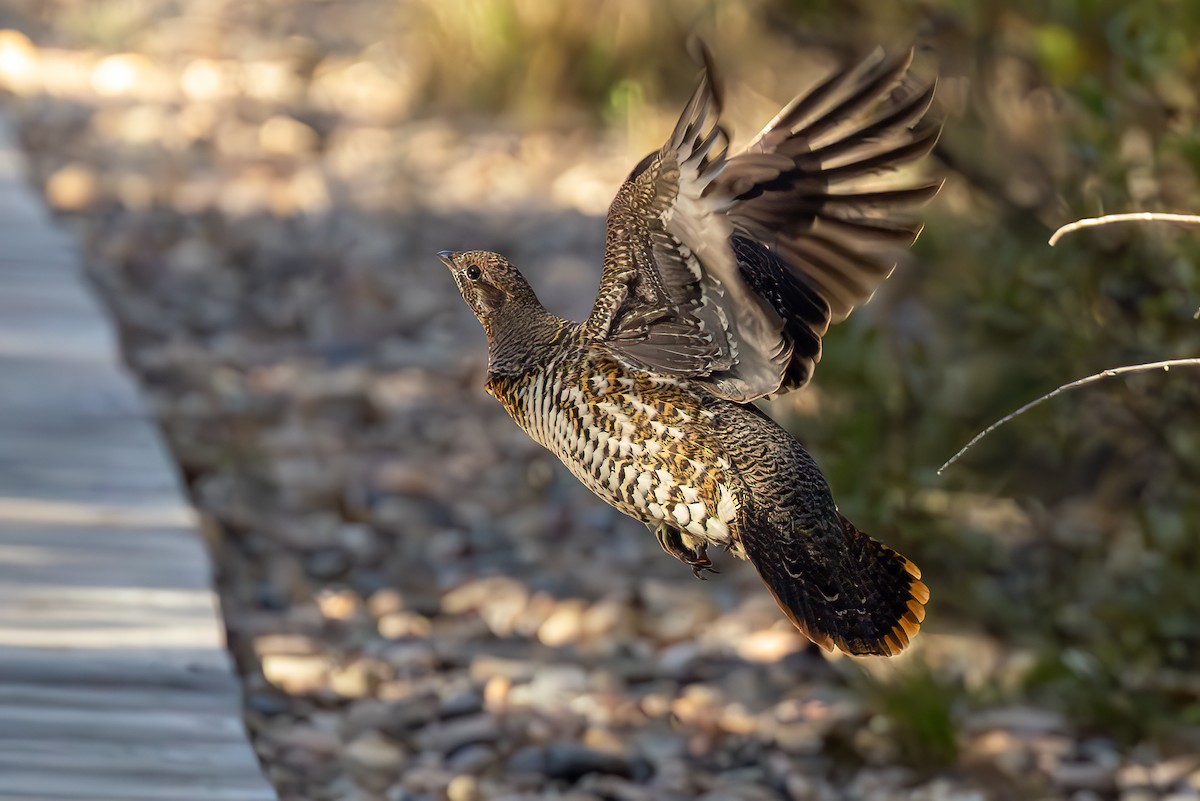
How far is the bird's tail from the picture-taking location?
1.01 m

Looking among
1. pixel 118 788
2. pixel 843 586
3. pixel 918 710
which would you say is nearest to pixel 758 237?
pixel 843 586

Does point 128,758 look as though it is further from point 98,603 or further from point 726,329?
point 726,329

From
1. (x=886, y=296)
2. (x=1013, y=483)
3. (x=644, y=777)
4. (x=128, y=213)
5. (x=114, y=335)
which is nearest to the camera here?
(x=644, y=777)

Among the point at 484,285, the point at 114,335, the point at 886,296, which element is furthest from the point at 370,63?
the point at 484,285

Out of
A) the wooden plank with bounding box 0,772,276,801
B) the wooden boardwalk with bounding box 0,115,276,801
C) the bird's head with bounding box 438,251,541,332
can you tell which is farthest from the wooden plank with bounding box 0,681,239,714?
the bird's head with bounding box 438,251,541,332

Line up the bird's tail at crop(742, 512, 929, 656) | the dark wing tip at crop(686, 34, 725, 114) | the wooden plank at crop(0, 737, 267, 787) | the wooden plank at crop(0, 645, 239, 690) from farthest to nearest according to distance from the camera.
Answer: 1. the wooden plank at crop(0, 645, 239, 690)
2. the wooden plank at crop(0, 737, 267, 787)
3. the bird's tail at crop(742, 512, 929, 656)
4. the dark wing tip at crop(686, 34, 725, 114)

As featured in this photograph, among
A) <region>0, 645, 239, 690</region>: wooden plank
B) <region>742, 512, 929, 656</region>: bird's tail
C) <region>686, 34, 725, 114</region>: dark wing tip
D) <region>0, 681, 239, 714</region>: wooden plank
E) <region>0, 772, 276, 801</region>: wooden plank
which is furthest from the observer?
<region>0, 645, 239, 690</region>: wooden plank

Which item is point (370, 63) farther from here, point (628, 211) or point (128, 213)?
point (628, 211)

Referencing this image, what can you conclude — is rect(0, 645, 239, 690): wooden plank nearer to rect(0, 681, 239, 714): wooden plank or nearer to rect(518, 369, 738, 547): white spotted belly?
rect(0, 681, 239, 714): wooden plank

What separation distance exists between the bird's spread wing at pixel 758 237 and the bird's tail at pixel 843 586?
0.11m

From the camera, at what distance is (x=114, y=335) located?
5969 mm

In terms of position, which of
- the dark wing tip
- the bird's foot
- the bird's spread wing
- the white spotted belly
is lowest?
the bird's foot

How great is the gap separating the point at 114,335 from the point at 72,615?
205cm

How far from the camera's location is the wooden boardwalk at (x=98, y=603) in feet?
11.6
